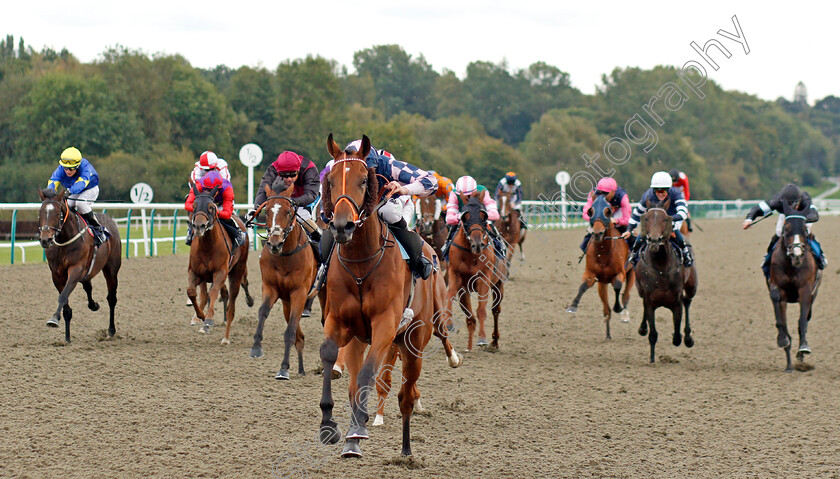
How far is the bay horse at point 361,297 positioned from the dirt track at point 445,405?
47 centimetres

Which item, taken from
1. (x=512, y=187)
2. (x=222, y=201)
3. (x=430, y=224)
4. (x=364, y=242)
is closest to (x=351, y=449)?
(x=364, y=242)

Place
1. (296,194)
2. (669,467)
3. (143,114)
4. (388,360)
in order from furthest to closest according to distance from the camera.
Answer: (143,114) → (296,194) → (388,360) → (669,467)

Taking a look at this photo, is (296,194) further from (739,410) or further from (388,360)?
(739,410)

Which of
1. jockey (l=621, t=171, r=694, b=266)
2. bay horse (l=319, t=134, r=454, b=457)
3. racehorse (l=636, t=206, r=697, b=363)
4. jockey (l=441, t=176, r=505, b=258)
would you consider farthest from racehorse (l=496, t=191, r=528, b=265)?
bay horse (l=319, t=134, r=454, b=457)

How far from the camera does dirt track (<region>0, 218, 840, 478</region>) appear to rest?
505 cm

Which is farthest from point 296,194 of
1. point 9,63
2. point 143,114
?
point 9,63

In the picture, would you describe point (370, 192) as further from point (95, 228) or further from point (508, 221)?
point (508, 221)

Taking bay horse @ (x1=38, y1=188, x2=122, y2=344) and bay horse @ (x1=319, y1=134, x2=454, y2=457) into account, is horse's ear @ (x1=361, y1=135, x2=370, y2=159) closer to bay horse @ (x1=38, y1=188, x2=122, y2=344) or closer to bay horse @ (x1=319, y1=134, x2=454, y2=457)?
bay horse @ (x1=319, y1=134, x2=454, y2=457)

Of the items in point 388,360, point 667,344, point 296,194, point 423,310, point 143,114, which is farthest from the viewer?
point 143,114

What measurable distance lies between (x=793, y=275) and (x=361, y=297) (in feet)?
19.5

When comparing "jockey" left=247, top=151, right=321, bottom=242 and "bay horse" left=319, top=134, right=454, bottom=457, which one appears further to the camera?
"jockey" left=247, top=151, right=321, bottom=242

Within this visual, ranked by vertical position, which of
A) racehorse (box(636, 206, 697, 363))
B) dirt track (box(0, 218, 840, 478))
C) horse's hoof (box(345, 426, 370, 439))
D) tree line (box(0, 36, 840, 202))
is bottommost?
dirt track (box(0, 218, 840, 478))

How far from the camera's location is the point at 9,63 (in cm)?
4428

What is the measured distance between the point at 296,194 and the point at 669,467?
4.43m
